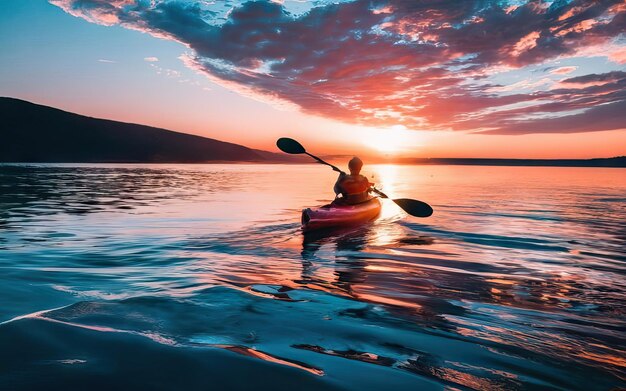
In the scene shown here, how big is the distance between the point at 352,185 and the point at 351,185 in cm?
5

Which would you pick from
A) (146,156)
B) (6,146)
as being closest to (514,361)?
(6,146)

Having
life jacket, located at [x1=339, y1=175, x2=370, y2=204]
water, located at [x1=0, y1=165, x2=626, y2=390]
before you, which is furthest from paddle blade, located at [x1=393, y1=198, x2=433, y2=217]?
water, located at [x1=0, y1=165, x2=626, y2=390]

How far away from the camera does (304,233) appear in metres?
12.8

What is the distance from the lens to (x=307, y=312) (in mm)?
5398

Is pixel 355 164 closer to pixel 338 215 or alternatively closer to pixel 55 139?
pixel 338 215

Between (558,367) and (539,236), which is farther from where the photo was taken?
(539,236)

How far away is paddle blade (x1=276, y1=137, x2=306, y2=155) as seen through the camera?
16.9m

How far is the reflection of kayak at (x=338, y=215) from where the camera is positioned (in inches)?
500

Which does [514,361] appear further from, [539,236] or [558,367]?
[539,236]

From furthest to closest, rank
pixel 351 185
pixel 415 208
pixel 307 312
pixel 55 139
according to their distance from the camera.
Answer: pixel 55 139
pixel 415 208
pixel 351 185
pixel 307 312

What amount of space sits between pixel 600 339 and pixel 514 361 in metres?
1.63

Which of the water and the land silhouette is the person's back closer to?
the water

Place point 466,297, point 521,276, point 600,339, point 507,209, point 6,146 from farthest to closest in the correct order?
point 6,146, point 507,209, point 521,276, point 466,297, point 600,339

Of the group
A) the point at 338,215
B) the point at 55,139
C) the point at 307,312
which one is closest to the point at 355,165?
the point at 338,215
